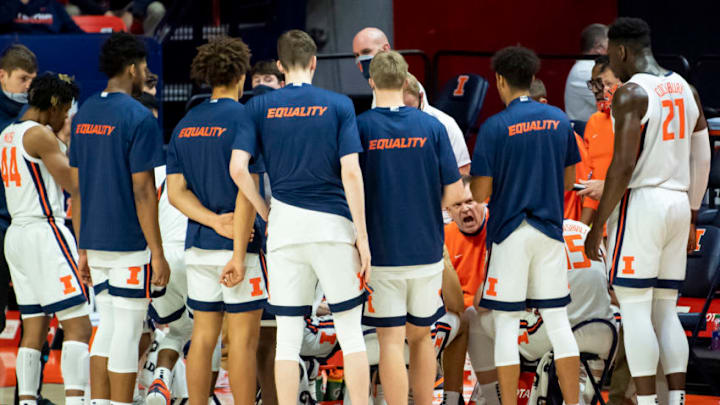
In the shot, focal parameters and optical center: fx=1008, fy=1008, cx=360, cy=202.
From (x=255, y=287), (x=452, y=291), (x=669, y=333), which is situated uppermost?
(x=255, y=287)

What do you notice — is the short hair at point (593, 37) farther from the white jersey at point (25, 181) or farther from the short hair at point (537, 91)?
the white jersey at point (25, 181)

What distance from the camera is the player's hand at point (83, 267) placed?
5367mm

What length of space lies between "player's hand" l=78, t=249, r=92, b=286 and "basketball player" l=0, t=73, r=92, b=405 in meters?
0.03

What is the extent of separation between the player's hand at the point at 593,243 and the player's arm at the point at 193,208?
5.89 ft

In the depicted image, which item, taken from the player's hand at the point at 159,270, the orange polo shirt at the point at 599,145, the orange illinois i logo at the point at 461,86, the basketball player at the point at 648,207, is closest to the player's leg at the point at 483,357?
the basketball player at the point at 648,207

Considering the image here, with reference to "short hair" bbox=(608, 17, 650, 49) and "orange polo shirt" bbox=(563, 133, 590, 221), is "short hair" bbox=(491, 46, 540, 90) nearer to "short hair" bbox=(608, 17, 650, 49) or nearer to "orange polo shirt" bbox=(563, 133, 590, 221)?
"short hair" bbox=(608, 17, 650, 49)

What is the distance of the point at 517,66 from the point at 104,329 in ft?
8.25

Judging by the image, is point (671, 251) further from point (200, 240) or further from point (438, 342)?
point (200, 240)

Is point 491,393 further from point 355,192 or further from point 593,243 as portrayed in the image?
point 355,192

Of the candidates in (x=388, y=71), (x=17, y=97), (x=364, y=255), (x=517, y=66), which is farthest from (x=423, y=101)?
(x=17, y=97)

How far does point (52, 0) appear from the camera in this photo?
930 centimetres

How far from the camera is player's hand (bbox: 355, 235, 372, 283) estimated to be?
4.54 meters

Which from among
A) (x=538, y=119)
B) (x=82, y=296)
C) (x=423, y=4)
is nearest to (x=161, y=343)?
(x=82, y=296)

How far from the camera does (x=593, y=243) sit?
16.7ft
